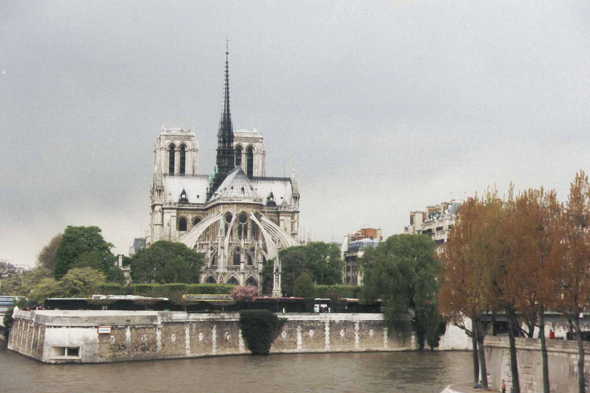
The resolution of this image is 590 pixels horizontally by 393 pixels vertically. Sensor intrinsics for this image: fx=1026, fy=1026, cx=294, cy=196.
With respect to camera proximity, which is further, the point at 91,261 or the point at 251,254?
the point at 251,254

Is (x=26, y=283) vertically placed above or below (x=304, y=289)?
above

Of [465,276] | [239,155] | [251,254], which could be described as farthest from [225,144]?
[465,276]

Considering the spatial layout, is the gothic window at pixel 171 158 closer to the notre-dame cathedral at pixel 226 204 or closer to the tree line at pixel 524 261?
the notre-dame cathedral at pixel 226 204

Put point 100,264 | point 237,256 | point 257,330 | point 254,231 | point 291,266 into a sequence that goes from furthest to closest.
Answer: point 254,231, point 237,256, point 291,266, point 100,264, point 257,330

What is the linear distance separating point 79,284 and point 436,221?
126 feet

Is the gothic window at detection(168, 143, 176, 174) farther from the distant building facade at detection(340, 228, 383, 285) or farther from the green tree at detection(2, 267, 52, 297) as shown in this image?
the green tree at detection(2, 267, 52, 297)

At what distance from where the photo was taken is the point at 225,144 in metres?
145

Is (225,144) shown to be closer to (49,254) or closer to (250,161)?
(250,161)

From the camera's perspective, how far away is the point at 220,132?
5714 inches

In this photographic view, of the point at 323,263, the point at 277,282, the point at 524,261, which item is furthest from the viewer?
the point at 323,263

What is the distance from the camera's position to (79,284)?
8569 cm

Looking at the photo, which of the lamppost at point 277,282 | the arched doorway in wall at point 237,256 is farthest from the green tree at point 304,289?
the arched doorway in wall at point 237,256

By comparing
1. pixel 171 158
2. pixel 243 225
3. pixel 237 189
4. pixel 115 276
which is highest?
pixel 171 158

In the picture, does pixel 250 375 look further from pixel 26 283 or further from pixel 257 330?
pixel 26 283
